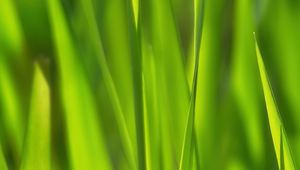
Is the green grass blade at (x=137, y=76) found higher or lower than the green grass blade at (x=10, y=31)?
lower

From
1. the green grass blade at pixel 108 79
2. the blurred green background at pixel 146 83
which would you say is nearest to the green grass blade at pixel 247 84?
the blurred green background at pixel 146 83

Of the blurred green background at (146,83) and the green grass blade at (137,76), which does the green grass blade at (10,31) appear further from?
the green grass blade at (137,76)

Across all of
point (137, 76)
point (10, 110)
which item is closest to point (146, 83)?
point (137, 76)

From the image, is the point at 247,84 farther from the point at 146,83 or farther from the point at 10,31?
the point at 10,31

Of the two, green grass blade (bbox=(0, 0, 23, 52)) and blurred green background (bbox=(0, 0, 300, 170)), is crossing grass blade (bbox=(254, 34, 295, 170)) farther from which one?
green grass blade (bbox=(0, 0, 23, 52))

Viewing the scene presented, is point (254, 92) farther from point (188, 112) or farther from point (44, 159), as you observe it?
point (44, 159)

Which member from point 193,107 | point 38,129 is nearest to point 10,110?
point 38,129

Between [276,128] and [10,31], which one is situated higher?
[10,31]
